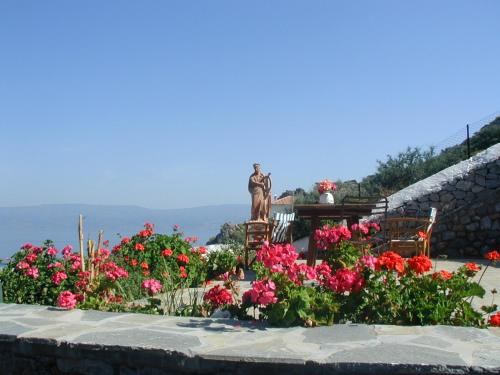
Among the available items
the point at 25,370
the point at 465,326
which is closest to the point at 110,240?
the point at 25,370

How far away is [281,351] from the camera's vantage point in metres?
2.69

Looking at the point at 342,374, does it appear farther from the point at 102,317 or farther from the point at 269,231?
the point at 269,231

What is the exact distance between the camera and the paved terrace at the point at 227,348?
8.27 feet

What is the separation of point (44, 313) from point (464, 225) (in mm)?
7495

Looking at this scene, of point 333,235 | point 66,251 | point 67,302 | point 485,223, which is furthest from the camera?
point 485,223

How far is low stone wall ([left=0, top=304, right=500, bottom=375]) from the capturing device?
2.52 m

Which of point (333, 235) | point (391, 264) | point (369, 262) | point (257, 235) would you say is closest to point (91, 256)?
point (333, 235)

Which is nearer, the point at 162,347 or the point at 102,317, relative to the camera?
the point at 162,347

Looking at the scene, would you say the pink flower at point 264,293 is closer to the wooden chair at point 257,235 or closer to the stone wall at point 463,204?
the wooden chair at point 257,235

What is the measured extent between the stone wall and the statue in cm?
208

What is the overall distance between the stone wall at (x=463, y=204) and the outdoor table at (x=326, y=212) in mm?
2535

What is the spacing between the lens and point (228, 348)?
9.10 ft

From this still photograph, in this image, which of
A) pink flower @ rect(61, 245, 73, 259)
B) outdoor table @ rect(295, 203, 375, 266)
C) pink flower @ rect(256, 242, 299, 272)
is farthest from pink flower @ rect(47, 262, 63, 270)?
outdoor table @ rect(295, 203, 375, 266)

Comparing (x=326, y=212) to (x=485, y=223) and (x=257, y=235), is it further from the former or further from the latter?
(x=485, y=223)
